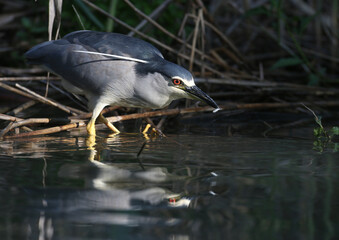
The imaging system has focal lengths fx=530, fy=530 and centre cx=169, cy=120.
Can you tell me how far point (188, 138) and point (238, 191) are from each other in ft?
4.92

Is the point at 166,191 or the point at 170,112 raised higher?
the point at 170,112

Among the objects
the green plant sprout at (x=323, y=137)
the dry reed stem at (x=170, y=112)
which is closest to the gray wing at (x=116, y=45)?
the dry reed stem at (x=170, y=112)

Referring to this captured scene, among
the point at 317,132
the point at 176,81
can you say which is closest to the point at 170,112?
the point at 176,81

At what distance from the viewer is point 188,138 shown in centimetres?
375

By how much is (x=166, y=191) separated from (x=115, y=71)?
1.85 meters

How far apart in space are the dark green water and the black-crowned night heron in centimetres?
58

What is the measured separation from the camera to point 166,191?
2260 millimetres

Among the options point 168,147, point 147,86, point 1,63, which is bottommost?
point 168,147

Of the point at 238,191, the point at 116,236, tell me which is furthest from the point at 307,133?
the point at 116,236

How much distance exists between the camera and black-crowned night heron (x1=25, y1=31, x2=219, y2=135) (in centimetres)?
382

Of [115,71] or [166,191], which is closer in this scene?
[166,191]

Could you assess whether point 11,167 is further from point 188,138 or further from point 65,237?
point 188,138

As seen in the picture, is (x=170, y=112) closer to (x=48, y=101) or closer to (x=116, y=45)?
(x=116, y=45)

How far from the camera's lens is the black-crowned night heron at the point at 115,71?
3.82m
